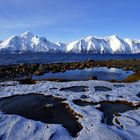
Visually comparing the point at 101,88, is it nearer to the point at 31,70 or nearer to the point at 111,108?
the point at 111,108

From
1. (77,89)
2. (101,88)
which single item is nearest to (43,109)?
(77,89)

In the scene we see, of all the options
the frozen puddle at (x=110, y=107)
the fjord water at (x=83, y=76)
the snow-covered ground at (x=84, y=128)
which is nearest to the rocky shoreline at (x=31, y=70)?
the fjord water at (x=83, y=76)

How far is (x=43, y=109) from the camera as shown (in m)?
18.4

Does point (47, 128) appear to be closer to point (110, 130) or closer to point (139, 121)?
point (110, 130)

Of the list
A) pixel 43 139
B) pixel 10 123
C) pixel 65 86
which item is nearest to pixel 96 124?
pixel 43 139

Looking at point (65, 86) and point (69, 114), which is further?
point (65, 86)

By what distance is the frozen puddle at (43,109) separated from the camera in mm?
15594

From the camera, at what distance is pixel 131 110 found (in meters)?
18.0

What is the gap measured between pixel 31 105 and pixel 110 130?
7.81 m

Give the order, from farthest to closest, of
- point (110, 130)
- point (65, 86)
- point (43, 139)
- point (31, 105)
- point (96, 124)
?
point (65, 86) < point (31, 105) < point (96, 124) < point (110, 130) < point (43, 139)

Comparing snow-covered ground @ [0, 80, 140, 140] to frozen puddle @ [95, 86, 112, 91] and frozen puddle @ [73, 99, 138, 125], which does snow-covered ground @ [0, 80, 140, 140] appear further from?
frozen puddle @ [95, 86, 112, 91]

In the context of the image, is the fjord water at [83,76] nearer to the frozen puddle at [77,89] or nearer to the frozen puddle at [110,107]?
the frozen puddle at [77,89]

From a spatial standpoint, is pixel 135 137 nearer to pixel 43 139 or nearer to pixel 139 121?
pixel 139 121

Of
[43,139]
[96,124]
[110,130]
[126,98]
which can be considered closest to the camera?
[43,139]
